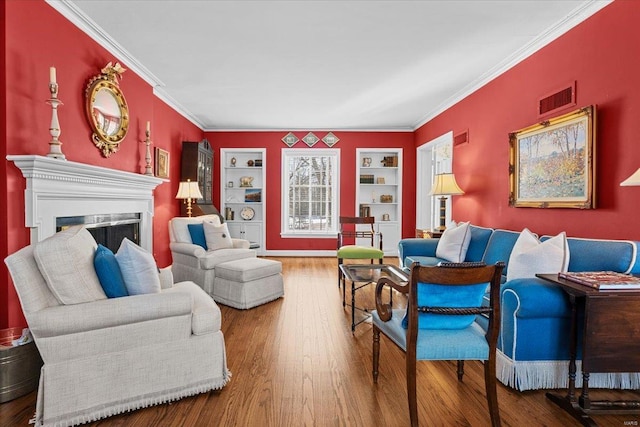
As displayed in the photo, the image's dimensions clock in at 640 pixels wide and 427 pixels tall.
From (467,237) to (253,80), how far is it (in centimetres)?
325

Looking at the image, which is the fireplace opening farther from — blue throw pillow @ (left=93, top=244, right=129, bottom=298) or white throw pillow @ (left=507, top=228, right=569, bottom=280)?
white throw pillow @ (left=507, top=228, right=569, bottom=280)

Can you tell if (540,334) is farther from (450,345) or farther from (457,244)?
(457,244)

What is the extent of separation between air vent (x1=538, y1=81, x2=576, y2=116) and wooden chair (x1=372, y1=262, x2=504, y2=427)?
2.14 meters

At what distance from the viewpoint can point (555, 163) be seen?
3.13 m

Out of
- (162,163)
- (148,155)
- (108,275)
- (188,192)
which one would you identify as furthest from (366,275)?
(162,163)

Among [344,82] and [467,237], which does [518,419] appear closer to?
[467,237]

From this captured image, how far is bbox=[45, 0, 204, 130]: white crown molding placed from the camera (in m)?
2.83

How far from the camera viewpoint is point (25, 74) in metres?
2.50

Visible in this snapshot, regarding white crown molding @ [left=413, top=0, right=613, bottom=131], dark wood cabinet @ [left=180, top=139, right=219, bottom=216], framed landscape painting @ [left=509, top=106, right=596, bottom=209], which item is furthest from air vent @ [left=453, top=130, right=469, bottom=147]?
dark wood cabinet @ [left=180, top=139, right=219, bottom=216]

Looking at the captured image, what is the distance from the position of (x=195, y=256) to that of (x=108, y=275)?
215 centimetres

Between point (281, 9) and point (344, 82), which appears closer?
point (281, 9)

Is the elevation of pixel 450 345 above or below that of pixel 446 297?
below

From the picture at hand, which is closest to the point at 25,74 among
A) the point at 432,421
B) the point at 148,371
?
the point at 148,371

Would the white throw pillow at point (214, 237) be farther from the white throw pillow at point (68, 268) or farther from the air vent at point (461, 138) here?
the air vent at point (461, 138)
